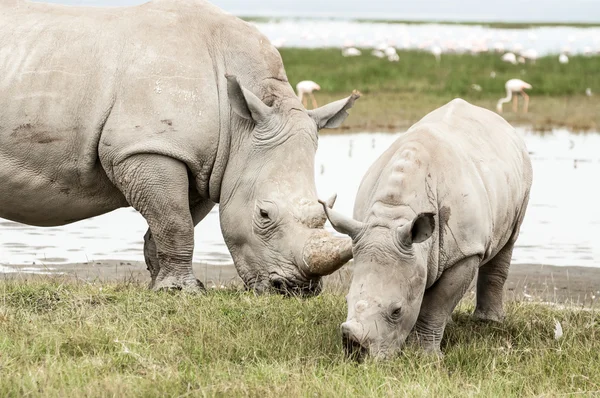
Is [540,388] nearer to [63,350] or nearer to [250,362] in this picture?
[250,362]

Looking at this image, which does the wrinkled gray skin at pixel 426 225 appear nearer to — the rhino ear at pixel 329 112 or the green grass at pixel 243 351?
the green grass at pixel 243 351

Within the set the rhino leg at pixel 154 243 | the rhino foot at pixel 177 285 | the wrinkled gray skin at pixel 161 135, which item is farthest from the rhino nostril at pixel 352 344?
the rhino leg at pixel 154 243

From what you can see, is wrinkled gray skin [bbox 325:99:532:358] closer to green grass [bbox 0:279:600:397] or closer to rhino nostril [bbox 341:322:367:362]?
rhino nostril [bbox 341:322:367:362]

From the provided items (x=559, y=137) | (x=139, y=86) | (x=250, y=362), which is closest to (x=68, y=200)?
(x=139, y=86)

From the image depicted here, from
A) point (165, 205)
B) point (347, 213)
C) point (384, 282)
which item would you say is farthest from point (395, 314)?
point (347, 213)

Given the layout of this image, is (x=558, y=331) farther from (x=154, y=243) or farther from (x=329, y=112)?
(x=154, y=243)

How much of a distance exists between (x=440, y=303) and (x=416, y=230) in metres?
0.72

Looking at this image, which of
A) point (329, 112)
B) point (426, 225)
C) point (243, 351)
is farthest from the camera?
point (329, 112)

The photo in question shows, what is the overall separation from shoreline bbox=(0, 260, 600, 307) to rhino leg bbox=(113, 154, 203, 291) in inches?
33.9

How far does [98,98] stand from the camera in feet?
28.3

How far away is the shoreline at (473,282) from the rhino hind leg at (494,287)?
39.9 inches

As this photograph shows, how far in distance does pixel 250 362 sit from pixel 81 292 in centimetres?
200

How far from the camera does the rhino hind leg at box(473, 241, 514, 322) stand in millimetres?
8367

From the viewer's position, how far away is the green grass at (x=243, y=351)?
6.18 meters
